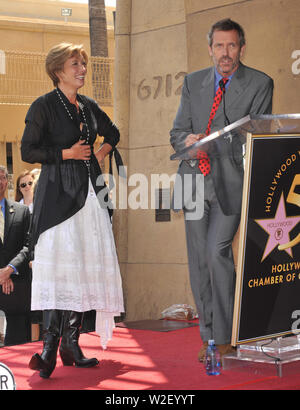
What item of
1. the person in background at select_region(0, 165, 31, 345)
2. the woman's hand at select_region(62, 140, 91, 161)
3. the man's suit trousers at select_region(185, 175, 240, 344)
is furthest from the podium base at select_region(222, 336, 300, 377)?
the person in background at select_region(0, 165, 31, 345)

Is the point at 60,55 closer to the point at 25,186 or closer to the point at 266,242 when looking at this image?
the point at 266,242

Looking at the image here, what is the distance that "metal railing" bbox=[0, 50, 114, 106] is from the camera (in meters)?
13.9

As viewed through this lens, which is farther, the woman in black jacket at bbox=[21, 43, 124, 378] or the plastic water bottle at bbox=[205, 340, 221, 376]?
the woman in black jacket at bbox=[21, 43, 124, 378]

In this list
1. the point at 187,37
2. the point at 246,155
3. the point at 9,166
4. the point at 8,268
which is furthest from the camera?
the point at 9,166

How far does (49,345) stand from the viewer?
148 inches

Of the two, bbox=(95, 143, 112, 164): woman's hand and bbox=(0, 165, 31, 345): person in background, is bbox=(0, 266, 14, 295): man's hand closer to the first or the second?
bbox=(0, 165, 31, 345): person in background

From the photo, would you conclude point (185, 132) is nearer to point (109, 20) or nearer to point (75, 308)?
point (75, 308)

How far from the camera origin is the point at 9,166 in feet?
50.1

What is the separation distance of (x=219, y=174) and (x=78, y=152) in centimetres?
79

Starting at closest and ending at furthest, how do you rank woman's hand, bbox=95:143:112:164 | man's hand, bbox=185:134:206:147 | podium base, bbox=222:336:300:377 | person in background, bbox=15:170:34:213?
podium base, bbox=222:336:300:377 < man's hand, bbox=185:134:206:147 < woman's hand, bbox=95:143:112:164 < person in background, bbox=15:170:34:213

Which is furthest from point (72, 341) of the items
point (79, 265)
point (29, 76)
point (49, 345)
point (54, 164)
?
point (29, 76)

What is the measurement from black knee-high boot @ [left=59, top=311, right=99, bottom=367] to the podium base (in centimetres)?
82
